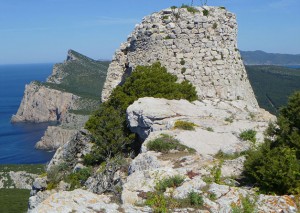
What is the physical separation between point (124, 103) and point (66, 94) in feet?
479

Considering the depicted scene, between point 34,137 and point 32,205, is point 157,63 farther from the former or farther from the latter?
point 34,137

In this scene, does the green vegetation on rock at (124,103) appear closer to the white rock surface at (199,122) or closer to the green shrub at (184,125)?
the white rock surface at (199,122)

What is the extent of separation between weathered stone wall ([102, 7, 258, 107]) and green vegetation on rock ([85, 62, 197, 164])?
27.5 inches

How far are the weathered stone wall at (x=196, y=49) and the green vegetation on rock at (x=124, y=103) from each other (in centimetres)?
70

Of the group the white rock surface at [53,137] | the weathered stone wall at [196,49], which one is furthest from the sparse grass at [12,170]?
the weathered stone wall at [196,49]

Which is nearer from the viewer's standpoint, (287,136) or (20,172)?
(287,136)

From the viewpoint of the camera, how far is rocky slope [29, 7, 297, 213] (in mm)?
6195

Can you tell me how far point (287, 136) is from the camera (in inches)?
291

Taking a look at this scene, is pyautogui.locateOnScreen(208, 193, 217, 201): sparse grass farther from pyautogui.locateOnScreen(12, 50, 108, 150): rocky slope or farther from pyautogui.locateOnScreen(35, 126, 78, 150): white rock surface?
pyautogui.locateOnScreen(12, 50, 108, 150): rocky slope

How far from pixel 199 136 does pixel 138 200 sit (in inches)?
152

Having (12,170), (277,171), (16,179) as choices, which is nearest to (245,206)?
(277,171)

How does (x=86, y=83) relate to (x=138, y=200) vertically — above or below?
below

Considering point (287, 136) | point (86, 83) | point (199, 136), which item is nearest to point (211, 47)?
point (199, 136)

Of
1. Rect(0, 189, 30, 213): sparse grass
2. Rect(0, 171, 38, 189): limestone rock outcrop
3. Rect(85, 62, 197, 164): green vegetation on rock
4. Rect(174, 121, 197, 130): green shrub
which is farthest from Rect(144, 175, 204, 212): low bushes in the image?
Rect(0, 171, 38, 189): limestone rock outcrop
